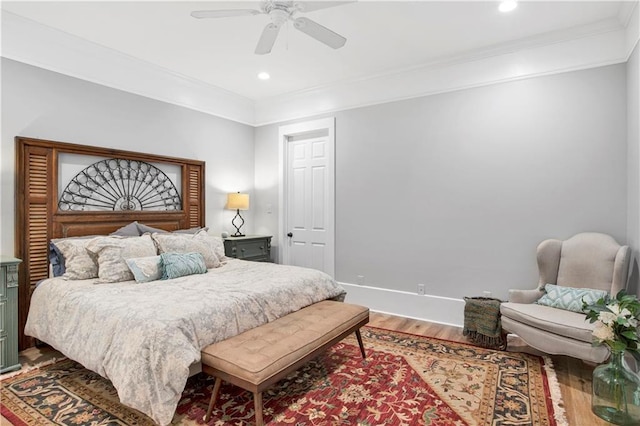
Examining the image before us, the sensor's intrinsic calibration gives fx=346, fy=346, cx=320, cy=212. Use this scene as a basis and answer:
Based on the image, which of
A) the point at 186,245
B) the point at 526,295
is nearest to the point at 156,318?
the point at 186,245

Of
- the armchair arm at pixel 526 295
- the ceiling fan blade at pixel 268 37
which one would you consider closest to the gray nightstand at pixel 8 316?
the ceiling fan blade at pixel 268 37

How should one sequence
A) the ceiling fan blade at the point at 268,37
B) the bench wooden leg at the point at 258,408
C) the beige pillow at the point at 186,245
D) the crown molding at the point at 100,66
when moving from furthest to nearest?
the beige pillow at the point at 186,245 < the crown molding at the point at 100,66 < the ceiling fan blade at the point at 268,37 < the bench wooden leg at the point at 258,408

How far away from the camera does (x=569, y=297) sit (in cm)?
289

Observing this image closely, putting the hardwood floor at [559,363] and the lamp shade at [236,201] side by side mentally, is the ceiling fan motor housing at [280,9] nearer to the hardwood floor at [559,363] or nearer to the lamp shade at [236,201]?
the lamp shade at [236,201]

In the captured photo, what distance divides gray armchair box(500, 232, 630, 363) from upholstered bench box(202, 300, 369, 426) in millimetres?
1365

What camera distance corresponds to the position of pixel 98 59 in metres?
3.53

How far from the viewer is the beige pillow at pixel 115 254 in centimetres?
292

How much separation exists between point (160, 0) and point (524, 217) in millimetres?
3780

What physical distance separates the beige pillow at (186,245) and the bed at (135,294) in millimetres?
10

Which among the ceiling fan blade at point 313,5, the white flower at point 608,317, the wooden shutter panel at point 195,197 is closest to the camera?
the white flower at point 608,317

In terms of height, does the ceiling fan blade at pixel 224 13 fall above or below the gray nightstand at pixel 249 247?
above

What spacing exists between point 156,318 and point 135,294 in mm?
569

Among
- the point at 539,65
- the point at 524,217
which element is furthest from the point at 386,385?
the point at 539,65

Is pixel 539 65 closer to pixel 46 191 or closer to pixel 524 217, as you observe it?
pixel 524 217
